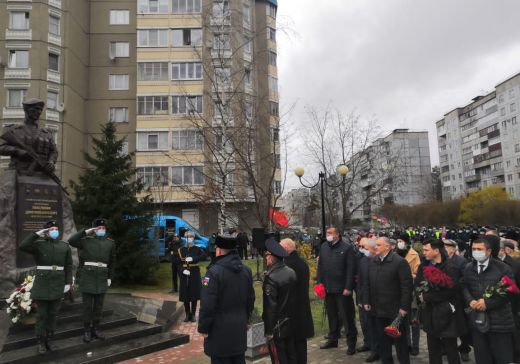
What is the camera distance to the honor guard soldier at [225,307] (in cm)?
455

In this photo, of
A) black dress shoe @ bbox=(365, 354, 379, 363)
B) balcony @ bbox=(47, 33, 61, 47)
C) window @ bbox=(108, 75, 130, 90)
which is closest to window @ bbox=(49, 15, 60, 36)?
balcony @ bbox=(47, 33, 61, 47)

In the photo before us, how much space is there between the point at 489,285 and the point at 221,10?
1876 cm

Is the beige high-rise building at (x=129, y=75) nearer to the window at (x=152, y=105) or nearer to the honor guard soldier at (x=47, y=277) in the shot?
Result: the window at (x=152, y=105)

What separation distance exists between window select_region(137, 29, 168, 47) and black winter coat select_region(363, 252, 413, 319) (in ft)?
118

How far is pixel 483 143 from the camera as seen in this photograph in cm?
7194

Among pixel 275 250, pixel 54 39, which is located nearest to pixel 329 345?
pixel 275 250

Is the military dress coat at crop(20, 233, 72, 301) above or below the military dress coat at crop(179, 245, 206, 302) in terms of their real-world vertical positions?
above

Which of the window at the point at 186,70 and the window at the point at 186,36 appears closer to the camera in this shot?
the window at the point at 186,70

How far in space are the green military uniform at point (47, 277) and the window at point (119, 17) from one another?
38183 millimetres

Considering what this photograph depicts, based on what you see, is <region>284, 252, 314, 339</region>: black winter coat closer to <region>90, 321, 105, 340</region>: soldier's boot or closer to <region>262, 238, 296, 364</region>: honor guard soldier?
<region>262, 238, 296, 364</region>: honor guard soldier

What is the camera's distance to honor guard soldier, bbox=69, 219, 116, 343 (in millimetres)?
7734

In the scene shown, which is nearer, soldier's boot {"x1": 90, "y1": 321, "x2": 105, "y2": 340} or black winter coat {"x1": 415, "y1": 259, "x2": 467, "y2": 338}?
black winter coat {"x1": 415, "y1": 259, "x2": 467, "y2": 338}

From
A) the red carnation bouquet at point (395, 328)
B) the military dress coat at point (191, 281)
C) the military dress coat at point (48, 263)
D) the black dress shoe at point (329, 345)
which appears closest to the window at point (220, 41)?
the military dress coat at point (191, 281)

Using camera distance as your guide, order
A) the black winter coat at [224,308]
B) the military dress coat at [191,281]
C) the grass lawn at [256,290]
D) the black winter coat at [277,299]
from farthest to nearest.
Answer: the military dress coat at [191,281]
the grass lawn at [256,290]
the black winter coat at [277,299]
the black winter coat at [224,308]
